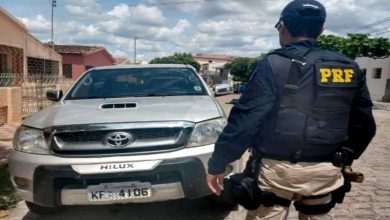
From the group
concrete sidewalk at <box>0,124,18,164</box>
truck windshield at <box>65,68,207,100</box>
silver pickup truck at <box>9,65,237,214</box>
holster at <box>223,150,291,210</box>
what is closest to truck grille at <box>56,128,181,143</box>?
silver pickup truck at <box>9,65,237,214</box>

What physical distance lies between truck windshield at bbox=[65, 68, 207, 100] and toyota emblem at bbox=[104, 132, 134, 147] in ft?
4.16

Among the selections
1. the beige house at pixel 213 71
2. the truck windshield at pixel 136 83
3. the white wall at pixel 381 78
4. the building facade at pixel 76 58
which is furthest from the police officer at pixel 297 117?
the building facade at pixel 76 58

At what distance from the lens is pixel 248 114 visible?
190cm

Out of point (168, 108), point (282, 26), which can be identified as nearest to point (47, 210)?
point (168, 108)

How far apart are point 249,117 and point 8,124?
31.2 ft

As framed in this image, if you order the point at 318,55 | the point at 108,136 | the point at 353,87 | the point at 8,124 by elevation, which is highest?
the point at 318,55

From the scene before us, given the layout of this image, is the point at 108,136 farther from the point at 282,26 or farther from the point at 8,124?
the point at 8,124

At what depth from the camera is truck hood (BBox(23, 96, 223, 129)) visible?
317 cm

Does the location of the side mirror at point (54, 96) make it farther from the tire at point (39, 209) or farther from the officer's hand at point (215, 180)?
the officer's hand at point (215, 180)

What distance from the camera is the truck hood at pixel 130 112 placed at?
3168 millimetres

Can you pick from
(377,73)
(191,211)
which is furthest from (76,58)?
(191,211)

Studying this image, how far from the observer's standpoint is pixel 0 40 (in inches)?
744

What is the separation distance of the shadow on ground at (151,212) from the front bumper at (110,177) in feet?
2.35

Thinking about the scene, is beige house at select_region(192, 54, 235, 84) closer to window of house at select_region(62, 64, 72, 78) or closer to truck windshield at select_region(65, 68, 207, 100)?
window of house at select_region(62, 64, 72, 78)
